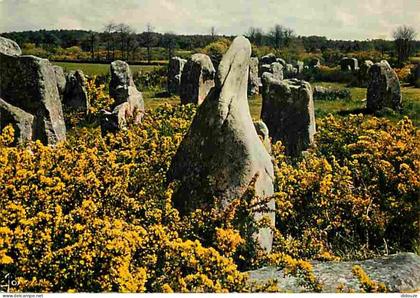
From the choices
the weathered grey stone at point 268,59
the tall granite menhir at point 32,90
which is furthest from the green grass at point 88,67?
the weathered grey stone at point 268,59

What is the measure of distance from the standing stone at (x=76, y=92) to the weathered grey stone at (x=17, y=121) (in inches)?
293

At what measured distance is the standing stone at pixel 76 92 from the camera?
1614cm

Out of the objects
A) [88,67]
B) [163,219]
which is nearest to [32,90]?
[163,219]

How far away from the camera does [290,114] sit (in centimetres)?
1156

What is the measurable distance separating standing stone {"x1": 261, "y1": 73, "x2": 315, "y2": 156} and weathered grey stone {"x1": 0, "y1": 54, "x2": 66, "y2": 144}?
3.79 meters

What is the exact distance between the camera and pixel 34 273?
5.33m

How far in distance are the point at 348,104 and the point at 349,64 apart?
7.77 m

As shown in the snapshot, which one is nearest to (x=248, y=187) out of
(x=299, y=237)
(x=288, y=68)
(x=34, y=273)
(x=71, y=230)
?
(x=299, y=237)

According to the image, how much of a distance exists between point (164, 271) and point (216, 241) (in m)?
0.55

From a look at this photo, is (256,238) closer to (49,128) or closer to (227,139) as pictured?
(227,139)

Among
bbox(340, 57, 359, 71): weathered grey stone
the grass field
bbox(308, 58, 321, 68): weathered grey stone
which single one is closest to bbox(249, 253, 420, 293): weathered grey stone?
the grass field

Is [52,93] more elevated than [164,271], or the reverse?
[52,93]

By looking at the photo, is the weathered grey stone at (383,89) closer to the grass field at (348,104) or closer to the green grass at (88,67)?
the grass field at (348,104)

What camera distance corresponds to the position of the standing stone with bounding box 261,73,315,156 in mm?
11289
